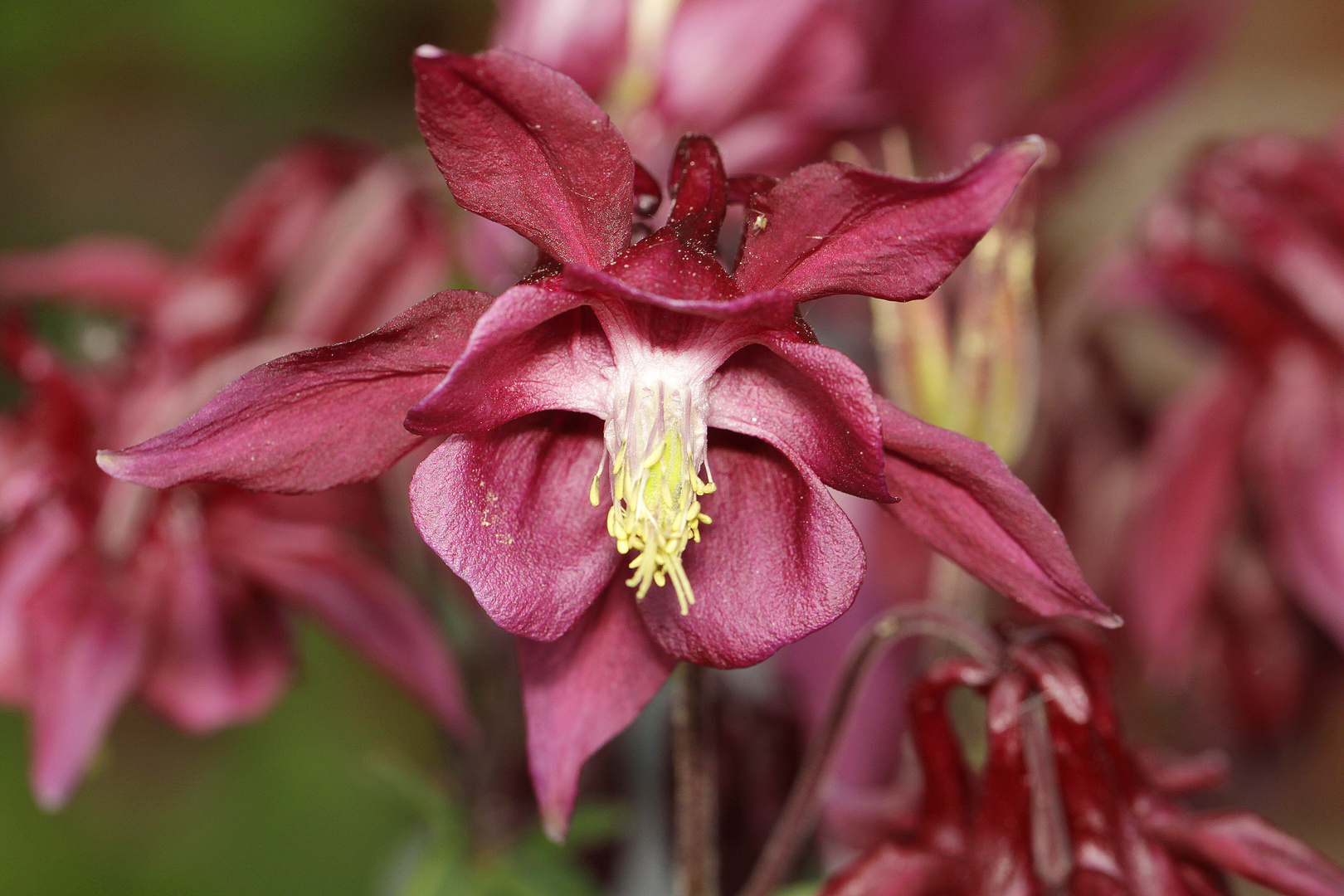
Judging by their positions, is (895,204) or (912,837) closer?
(895,204)

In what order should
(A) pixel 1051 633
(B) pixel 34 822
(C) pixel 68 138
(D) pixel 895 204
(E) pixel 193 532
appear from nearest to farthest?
1. (D) pixel 895 204
2. (A) pixel 1051 633
3. (E) pixel 193 532
4. (B) pixel 34 822
5. (C) pixel 68 138

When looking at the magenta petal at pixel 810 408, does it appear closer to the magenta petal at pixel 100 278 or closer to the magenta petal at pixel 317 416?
the magenta petal at pixel 317 416

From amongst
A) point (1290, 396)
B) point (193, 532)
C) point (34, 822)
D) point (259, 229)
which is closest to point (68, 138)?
point (34, 822)

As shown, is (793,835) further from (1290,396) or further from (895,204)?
(1290,396)

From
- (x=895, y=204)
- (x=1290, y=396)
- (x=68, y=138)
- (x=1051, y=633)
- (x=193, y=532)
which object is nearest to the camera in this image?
(x=895, y=204)

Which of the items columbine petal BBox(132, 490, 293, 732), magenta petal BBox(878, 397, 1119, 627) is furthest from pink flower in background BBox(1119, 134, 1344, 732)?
columbine petal BBox(132, 490, 293, 732)

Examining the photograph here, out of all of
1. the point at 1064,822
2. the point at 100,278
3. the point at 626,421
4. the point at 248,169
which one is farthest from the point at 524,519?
the point at 248,169

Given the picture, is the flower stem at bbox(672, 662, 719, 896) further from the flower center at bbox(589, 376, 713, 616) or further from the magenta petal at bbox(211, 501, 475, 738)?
the magenta petal at bbox(211, 501, 475, 738)

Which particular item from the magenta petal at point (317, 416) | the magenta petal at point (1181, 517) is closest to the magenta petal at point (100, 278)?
the magenta petal at point (317, 416)
